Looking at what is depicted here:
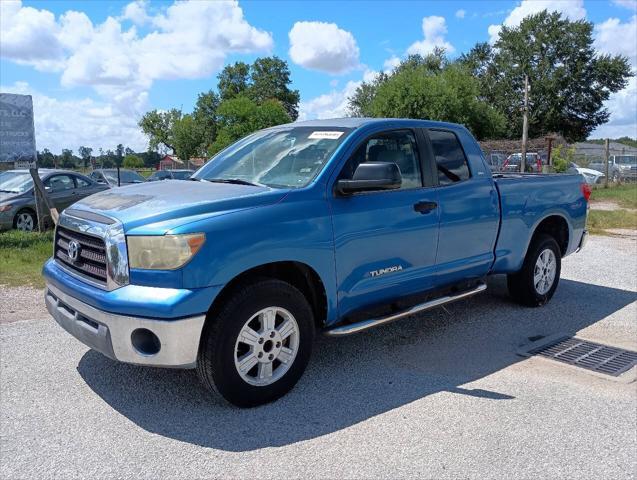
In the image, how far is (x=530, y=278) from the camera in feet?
20.6

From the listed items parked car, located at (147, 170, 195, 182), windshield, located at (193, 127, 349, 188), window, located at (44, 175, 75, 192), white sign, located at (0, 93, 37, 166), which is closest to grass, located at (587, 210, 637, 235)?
parked car, located at (147, 170, 195, 182)

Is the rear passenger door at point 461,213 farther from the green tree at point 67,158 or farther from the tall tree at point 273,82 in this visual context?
the tall tree at point 273,82

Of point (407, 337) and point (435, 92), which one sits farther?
point (435, 92)

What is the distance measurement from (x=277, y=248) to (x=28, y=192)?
34.2 ft

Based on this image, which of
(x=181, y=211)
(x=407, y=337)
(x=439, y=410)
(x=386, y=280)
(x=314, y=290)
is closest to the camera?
(x=181, y=211)

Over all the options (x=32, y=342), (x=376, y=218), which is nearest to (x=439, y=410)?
(x=376, y=218)

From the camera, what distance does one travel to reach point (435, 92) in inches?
1367

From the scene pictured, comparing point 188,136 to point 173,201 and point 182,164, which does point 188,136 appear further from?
point 173,201

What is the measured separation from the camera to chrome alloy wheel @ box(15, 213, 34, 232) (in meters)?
12.2

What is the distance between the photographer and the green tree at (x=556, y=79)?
52750 millimetres

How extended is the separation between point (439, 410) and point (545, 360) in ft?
4.93

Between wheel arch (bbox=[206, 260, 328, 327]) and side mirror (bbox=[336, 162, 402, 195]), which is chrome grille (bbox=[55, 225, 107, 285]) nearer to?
wheel arch (bbox=[206, 260, 328, 327])

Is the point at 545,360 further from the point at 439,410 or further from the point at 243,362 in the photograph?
the point at 243,362

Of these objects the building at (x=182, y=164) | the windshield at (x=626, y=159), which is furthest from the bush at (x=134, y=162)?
the windshield at (x=626, y=159)
